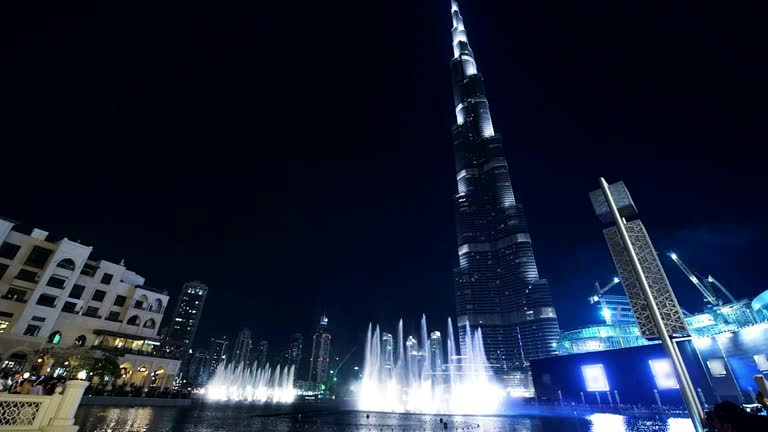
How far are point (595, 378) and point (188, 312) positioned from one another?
155 metres

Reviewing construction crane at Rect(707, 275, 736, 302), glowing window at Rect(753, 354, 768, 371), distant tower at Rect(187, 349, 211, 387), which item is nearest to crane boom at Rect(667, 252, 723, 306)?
construction crane at Rect(707, 275, 736, 302)

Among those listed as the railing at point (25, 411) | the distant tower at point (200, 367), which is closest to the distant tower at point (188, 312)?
the distant tower at point (200, 367)

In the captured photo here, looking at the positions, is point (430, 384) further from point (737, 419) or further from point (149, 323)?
point (737, 419)

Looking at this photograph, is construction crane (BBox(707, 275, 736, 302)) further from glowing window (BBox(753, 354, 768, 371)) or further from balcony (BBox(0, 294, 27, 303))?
balcony (BBox(0, 294, 27, 303))

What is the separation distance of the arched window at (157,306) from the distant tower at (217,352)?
138 m

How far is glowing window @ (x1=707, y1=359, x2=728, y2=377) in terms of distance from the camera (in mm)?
44875

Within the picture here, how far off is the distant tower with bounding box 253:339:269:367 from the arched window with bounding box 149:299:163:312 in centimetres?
12906

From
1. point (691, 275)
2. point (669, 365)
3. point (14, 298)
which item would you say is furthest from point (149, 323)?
point (691, 275)

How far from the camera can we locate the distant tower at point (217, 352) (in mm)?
174125

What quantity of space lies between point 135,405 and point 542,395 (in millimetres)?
64012

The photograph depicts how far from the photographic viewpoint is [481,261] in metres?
158

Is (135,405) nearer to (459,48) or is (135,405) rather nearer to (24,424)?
(24,424)

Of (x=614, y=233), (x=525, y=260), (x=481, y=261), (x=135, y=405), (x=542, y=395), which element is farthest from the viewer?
(x=481, y=261)

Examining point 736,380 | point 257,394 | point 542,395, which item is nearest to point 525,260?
point 542,395
